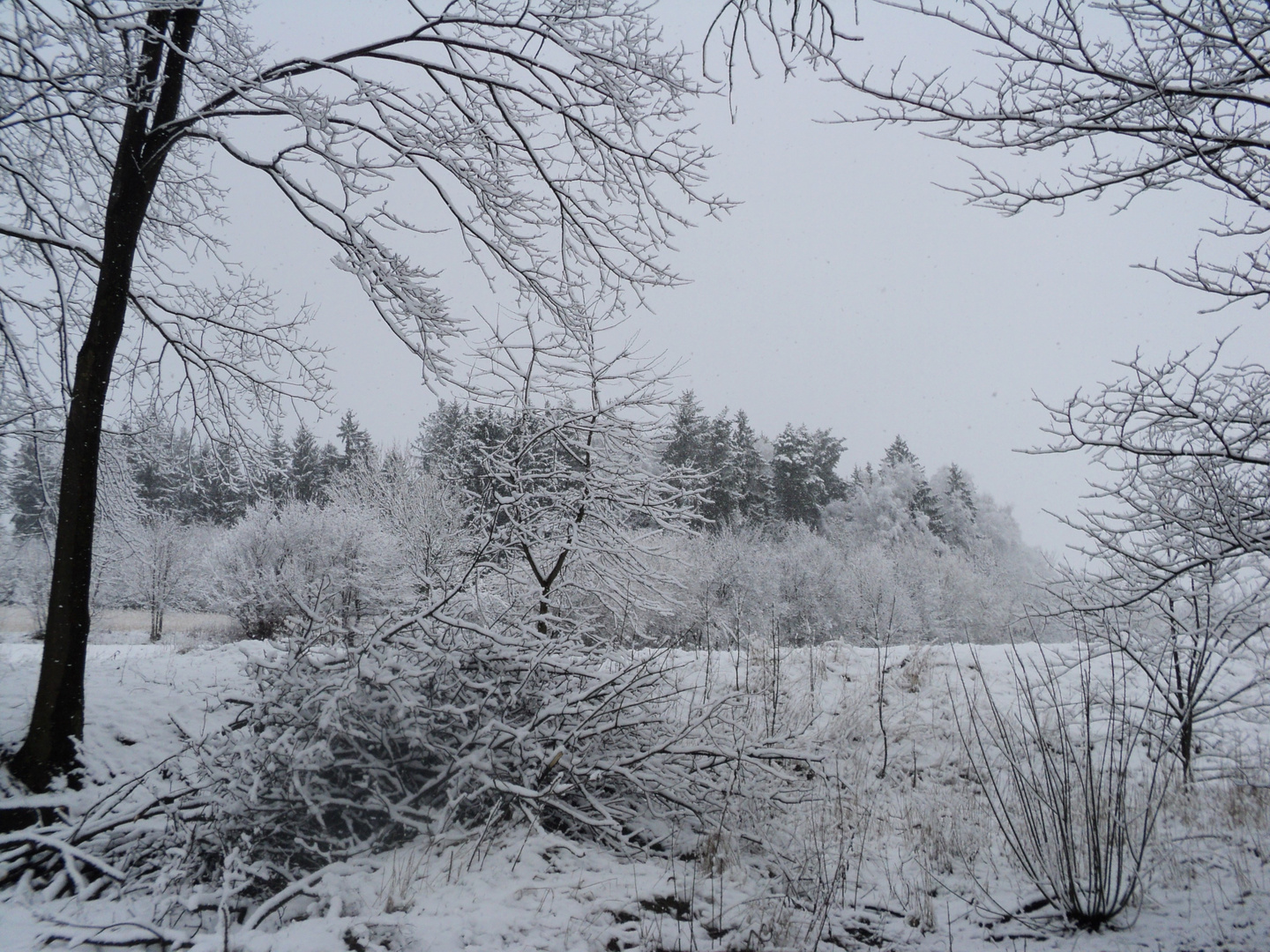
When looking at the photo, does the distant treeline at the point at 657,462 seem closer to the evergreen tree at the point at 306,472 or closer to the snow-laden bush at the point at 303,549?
the evergreen tree at the point at 306,472

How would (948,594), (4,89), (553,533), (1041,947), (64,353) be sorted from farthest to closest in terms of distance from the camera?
1. (948,594)
2. (553,533)
3. (64,353)
4. (4,89)
5. (1041,947)

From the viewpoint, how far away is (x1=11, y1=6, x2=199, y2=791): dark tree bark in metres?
4.46

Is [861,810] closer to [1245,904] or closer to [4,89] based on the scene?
[1245,904]

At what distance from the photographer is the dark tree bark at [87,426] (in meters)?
4.46

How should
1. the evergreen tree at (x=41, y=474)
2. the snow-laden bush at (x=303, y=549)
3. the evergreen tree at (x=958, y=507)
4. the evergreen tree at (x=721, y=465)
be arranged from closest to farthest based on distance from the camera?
1. the evergreen tree at (x=41, y=474)
2. the snow-laden bush at (x=303, y=549)
3. the evergreen tree at (x=721, y=465)
4. the evergreen tree at (x=958, y=507)

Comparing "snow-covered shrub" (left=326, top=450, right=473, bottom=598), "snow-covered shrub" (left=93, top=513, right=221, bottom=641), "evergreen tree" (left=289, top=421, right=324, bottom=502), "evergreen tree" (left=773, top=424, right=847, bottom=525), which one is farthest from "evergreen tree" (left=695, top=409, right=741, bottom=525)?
"snow-covered shrub" (left=93, top=513, right=221, bottom=641)

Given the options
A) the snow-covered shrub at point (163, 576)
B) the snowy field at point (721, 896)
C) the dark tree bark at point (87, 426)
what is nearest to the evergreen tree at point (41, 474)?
the dark tree bark at point (87, 426)

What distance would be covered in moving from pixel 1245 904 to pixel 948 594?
99.1ft

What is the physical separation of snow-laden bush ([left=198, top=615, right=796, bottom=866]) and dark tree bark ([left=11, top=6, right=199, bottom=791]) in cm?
178

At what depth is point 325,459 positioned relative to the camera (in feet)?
123

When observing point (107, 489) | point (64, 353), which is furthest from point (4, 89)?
point (107, 489)

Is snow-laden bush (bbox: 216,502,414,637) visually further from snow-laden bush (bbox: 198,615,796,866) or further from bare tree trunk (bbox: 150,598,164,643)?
snow-laden bush (bbox: 198,615,796,866)

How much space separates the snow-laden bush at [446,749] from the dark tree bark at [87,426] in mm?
1777

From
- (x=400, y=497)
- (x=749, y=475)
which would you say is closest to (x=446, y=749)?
(x=400, y=497)
